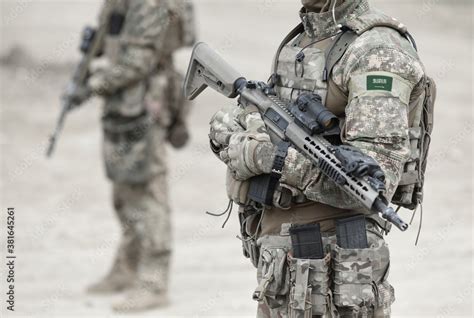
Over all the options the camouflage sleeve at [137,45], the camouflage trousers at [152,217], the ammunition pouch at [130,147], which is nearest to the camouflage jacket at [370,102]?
the camouflage sleeve at [137,45]

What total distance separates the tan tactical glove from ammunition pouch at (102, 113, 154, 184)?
372 cm

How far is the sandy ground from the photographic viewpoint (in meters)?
8.29

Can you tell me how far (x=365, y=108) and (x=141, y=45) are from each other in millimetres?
4270

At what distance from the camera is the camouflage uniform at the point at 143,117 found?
7961 millimetres

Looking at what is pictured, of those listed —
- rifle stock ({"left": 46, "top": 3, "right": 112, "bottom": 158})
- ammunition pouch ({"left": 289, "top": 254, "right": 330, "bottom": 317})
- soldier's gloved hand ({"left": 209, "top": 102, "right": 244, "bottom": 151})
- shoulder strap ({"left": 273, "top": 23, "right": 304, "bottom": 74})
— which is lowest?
ammunition pouch ({"left": 289, "top": 254, "right": 330, "bottom": 317})

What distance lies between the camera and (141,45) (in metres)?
7.92

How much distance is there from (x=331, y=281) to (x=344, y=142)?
0.57m

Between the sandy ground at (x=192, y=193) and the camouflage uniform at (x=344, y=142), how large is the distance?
3317 mm

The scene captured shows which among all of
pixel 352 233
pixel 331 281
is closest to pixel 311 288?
pixel 331 281

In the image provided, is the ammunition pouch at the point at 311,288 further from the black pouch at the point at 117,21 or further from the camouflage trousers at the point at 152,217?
the black pouch at the point at 117,21

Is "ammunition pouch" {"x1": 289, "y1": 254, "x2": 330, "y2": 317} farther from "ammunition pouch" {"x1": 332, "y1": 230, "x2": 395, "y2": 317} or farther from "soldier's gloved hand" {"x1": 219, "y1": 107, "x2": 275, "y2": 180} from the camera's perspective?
"soldier's gloved hand" {"x1": 219, "y1": 107, "x2": 275, "y2": 180}

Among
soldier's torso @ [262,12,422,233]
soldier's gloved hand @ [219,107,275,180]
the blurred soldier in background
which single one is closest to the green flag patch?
soldier's torso @ [262,12,422,233]

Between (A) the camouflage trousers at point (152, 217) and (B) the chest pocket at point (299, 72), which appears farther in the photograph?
(A) the camouflage trousers at point (152, 217)

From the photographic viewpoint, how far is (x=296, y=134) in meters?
3.95
